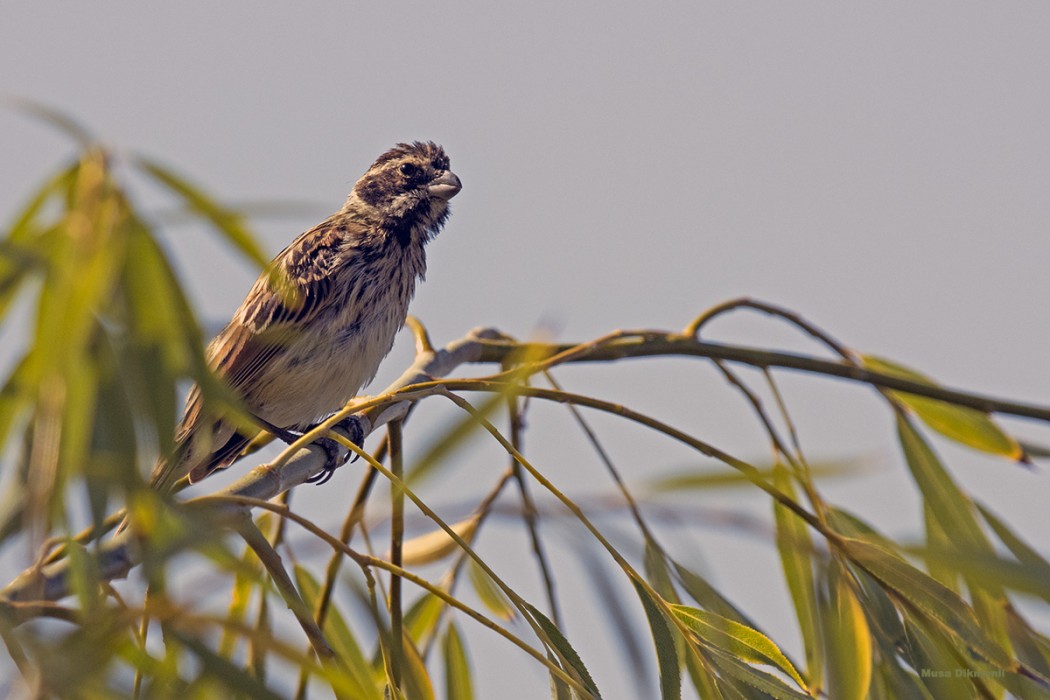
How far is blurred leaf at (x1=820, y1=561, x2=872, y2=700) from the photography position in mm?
2658

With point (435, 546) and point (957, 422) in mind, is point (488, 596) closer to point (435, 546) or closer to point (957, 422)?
point (435, 546)

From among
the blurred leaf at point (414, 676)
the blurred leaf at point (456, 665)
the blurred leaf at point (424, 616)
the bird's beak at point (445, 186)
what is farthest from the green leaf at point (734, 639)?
the bird's beak at point (445, 186)

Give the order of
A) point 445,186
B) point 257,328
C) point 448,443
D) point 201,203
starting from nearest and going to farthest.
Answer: point 201,203, point 448,443, point 257,328, point 445,186

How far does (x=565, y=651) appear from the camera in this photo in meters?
2.38

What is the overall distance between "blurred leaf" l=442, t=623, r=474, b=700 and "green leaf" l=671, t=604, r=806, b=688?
3.44ft

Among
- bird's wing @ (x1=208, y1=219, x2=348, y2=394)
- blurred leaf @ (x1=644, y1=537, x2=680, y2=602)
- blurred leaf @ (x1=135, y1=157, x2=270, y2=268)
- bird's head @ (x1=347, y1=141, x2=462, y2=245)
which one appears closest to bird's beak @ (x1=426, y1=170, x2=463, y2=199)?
bird's head @ (x1=347, y1=141, x2=462, y2=245)

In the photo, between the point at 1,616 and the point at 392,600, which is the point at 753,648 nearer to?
the point at 392,600

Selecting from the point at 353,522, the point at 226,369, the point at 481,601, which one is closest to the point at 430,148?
the point at 226,369

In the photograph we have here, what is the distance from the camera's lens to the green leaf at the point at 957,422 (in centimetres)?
332

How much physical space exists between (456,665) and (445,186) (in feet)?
7.64

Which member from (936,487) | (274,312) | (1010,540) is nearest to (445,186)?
(274,312)

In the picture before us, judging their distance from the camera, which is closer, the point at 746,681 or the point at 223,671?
the point at 223,671

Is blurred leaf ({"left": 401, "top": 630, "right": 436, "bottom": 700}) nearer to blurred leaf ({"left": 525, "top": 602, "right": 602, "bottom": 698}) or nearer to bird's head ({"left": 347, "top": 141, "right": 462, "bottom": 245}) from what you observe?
blurred leaf ({"left": 525, "top": 602, "right": 602, "bottom": 698})

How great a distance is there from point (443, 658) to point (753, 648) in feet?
4.16
